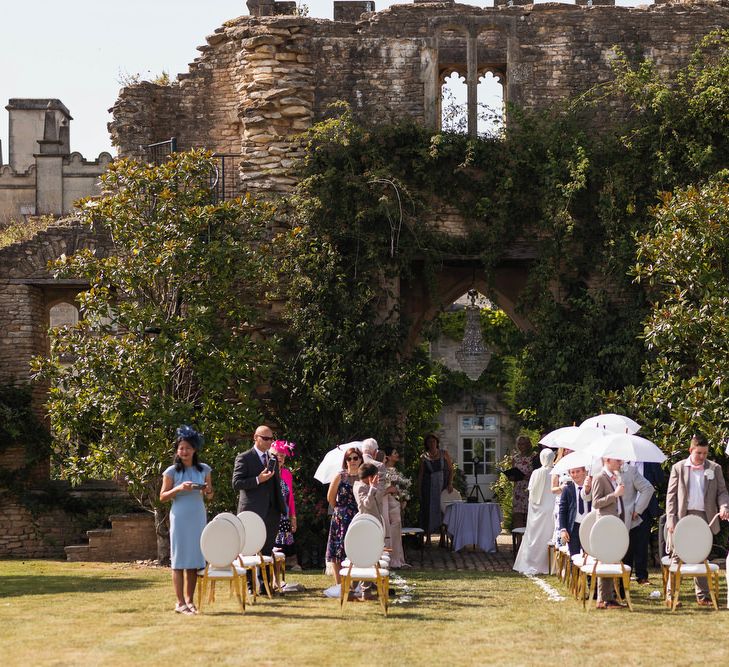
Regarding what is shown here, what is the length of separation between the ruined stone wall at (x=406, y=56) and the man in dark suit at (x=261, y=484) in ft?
20.7

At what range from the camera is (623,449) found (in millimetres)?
11898

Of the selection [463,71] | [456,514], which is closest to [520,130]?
[463,71]

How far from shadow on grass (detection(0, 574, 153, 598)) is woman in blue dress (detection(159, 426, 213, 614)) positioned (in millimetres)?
2444

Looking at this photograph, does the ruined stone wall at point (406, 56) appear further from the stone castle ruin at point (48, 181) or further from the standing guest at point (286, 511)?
the stone castle ruin at point (48, 181)

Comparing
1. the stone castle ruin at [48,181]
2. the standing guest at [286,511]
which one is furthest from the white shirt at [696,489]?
the stone castle ruin at [48,181]

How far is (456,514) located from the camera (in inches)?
739

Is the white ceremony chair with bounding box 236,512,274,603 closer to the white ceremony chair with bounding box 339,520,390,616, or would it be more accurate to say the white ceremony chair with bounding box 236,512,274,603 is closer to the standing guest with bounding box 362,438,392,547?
the white ceremony chair with bounding box 339,520,390,616

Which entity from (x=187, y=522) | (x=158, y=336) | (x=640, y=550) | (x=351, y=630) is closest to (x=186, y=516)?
(x=187, y=522)

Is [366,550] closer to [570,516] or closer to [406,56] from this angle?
[570,516]

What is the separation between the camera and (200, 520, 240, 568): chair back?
10938 mm

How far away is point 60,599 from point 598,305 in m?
8.57

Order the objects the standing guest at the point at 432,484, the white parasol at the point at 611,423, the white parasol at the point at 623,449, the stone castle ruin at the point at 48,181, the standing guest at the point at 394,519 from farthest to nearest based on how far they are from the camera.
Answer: the stone castle ruin at the point at 48,181 < the standing guest at the point at 432,484 < the standing guest at the point at 394,519 < the white parasol at the point at 611,423 < the white parasol at the point at 623,449

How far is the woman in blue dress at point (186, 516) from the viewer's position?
11.1 metres

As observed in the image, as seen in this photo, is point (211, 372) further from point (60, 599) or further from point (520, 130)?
point (520, 130)
